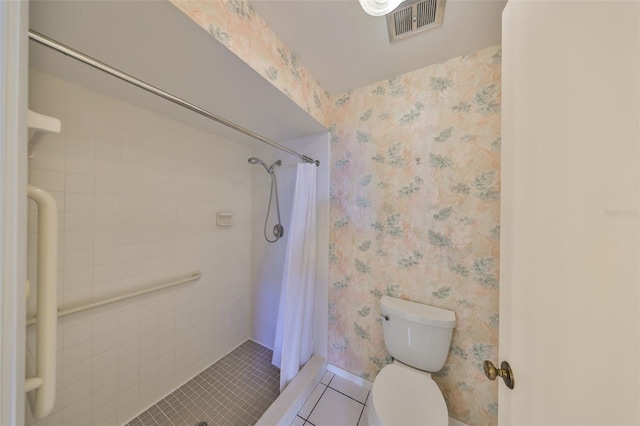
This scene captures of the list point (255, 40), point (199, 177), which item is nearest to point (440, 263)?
point (255, 40)

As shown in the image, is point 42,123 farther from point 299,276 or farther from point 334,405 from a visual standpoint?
point 334,405

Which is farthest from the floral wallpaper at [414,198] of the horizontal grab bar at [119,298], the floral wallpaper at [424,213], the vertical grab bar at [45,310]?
the horizontal grab bar at [119,298]

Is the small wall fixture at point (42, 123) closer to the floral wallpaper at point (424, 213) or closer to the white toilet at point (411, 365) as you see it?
the floral wallpaper at point (424, 213)

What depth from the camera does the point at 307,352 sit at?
5.32 feet

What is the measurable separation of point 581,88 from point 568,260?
30 centimetres

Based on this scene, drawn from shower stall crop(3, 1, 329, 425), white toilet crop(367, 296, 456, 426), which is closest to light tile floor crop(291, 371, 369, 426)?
shower stall crop(3, 1, 329, 425)

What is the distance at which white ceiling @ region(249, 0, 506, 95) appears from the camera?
0.91 meters

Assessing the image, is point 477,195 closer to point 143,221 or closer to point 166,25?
point 166,25

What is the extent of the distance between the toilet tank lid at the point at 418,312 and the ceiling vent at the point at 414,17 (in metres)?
1.54

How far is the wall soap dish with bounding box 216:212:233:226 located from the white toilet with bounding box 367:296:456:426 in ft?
4.73

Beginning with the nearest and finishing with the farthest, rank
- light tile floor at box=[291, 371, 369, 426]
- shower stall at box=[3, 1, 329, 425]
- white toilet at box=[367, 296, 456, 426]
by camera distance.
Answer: shower stall at box=[3, 1, 329, 425]
white toilet at box=[367, 296, 456, 426]
light tile floor at box=[291, 371, 369, 426]

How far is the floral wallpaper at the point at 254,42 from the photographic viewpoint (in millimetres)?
734

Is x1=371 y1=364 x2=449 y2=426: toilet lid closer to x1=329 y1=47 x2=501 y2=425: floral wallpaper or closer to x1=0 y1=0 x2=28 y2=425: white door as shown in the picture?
x1=329 y1=47 x2=501 y2=425: floral wallpaper

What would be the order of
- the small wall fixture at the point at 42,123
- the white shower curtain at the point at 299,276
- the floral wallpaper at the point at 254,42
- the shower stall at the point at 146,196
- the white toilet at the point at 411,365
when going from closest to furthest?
1. the small wall fixture at the point at 42,123
2. the floral wallpaper at the point at 254,42
3. the shower stall at the point at 146,196
4. the white toilet at the point at 411,365
5. the white shower curtain at the point at 299,276
